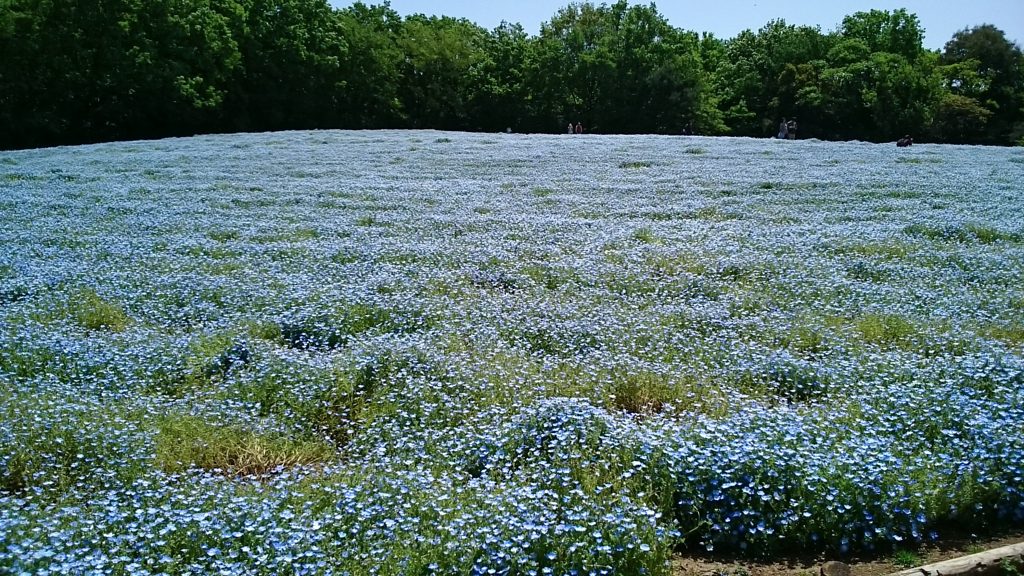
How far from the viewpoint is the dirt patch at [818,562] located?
4.05 metres

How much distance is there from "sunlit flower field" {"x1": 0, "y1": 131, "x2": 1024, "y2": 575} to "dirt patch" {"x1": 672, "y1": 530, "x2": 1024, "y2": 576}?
94 mm

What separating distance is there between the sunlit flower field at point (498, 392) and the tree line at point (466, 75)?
34.4 meters

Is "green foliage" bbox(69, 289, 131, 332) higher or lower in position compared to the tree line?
lower

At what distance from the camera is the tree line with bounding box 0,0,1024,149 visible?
41031mm

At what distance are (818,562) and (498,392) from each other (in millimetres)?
2758

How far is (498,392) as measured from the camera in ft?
19.6

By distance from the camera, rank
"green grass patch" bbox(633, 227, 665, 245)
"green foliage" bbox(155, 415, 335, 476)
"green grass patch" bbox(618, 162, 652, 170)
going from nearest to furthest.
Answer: "green foliage" bbox(155, 415, 335, 476) < "green grass patch" bbox(633, 227, 665, 245) < "green grass patch" bbox(618, 162, 652, 170)

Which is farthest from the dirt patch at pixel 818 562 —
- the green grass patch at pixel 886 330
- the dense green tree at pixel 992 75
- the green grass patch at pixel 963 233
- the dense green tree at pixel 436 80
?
the dense green tree at pixel 992 75

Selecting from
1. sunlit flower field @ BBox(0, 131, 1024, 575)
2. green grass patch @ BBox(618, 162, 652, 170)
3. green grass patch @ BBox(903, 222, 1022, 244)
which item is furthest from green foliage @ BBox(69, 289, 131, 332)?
green grass patch @ BBox(618, 162, 652, 170)

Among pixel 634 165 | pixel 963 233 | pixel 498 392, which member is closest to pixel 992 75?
pixel 634 165

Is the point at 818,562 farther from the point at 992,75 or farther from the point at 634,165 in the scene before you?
the point at 992,75

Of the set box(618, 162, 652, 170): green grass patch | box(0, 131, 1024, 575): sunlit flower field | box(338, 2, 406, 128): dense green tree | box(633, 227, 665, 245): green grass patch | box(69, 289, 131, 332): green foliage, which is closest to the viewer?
box(0, 131, 1024, 575): sunlit flower field

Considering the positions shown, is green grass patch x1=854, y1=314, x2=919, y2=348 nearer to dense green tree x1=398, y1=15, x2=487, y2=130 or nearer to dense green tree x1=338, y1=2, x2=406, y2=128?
dense green tree x1=338, y1=2, x2=406, y2=128

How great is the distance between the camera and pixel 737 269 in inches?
395
